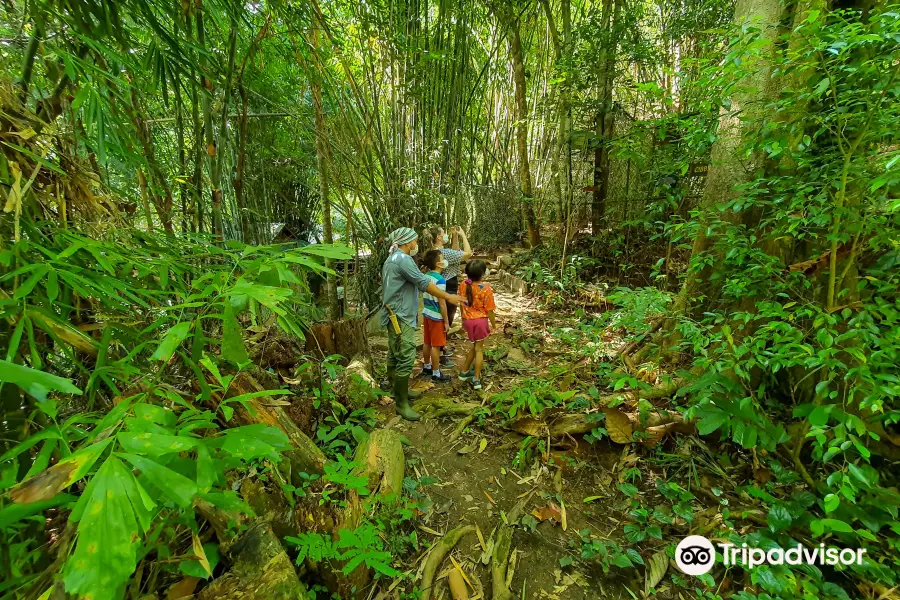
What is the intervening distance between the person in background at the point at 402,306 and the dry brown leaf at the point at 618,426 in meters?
1.29

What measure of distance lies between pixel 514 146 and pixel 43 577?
303 inches

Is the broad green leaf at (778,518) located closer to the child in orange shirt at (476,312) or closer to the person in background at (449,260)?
the child in orange shirt at (476,312)

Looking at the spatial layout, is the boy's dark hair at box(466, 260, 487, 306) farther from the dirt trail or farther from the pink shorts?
the dirt trail

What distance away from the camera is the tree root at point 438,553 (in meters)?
1.60

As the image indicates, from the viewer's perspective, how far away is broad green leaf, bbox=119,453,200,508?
0.55 metres

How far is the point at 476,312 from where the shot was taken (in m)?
3.10

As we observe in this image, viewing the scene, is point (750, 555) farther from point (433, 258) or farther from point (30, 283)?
point (433, 258)

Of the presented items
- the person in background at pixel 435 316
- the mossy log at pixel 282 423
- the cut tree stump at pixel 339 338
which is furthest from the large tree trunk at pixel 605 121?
the mossy log at pixel 282 423

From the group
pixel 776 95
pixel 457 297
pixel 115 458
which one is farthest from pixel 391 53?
pixel 115 458

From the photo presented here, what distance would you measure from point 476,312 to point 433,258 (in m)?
0.63

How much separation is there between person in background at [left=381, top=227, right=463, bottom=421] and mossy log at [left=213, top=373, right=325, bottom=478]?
90 cm

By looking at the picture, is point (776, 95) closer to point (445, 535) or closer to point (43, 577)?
point (445, 535)

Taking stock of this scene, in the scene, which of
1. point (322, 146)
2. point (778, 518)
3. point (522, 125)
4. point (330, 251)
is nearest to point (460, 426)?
point (778, 518)

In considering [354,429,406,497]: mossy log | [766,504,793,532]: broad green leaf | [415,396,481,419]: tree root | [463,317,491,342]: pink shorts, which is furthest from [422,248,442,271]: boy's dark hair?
[766,504,793,532]: broad green leaf
